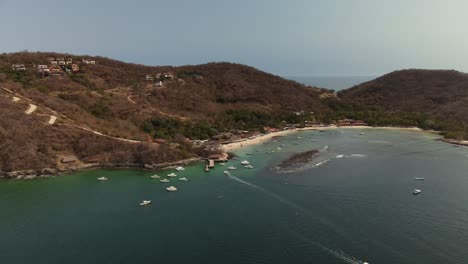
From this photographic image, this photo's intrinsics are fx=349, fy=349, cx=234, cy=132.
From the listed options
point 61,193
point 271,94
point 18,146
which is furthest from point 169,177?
point 271,94

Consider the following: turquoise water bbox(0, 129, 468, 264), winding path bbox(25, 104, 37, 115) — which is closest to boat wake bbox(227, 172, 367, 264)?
turquoise water bbox(0, 129, 468, 264)

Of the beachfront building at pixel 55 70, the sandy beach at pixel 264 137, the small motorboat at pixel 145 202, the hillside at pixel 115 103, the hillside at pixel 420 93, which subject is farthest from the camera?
the hillside at pixel 420 93

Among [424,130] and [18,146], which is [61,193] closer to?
[18,146]

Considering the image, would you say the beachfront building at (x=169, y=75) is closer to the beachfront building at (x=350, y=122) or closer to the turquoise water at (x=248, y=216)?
the beachfront building at (x=350, y=122)

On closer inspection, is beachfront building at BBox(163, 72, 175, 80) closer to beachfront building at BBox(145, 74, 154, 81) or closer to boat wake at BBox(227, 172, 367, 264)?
beachfront building at BBox(145, 74, 154, 81)

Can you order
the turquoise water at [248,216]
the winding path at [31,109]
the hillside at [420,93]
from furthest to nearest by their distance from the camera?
1. the hillside at [420,93]
2. the winding path at [31,109]
3. the turquoise water at [248,216]

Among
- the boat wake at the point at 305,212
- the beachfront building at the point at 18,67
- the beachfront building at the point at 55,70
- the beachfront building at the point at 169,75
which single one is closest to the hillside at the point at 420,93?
the beachfront building at the point at 169,75

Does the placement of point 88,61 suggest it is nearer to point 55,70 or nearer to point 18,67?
point 55,70
